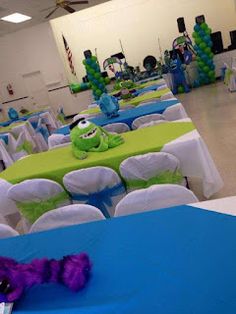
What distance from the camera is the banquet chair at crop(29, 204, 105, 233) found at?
1.73 m

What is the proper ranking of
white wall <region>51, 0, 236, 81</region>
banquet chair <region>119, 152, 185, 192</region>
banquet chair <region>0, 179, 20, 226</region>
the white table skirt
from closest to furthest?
banquet chair <region>119, 152, 185, 192</region> < the white table skirt < banquet chair <region>0, 179, 20, 226</region> < white wall <region>51, 0, 236, 81</region>

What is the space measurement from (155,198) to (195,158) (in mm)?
969

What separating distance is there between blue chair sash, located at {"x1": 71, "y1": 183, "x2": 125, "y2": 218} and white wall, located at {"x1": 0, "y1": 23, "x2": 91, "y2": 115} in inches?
358

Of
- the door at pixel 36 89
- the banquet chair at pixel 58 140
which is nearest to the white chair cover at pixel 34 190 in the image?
the banquet chair at pixel 58 140

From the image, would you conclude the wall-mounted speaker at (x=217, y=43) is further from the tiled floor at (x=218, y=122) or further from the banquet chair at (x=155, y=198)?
the banquet chair at (x=155, y=198)

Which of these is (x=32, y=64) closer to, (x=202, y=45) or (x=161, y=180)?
(x=202, y=45)

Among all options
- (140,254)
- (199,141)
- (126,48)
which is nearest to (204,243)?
(140,254)

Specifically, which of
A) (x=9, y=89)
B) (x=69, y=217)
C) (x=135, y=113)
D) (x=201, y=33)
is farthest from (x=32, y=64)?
(x=69, y=217)

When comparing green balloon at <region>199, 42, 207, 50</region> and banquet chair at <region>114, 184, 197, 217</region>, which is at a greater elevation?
green balloon at <region>199, 42, 207, 50</region>

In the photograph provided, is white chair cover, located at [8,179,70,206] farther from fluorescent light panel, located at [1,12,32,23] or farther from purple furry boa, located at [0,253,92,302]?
fluorescent light panel, located at [1,12,32,23]

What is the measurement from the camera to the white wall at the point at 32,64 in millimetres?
10938

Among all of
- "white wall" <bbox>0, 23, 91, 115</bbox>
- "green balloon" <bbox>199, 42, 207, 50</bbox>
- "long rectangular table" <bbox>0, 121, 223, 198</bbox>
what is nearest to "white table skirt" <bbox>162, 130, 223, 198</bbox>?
"long rectangular table" <bbox>0, 121, 223, 198</bbox>

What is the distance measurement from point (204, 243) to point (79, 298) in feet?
1.69

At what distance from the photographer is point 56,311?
1064 mm
